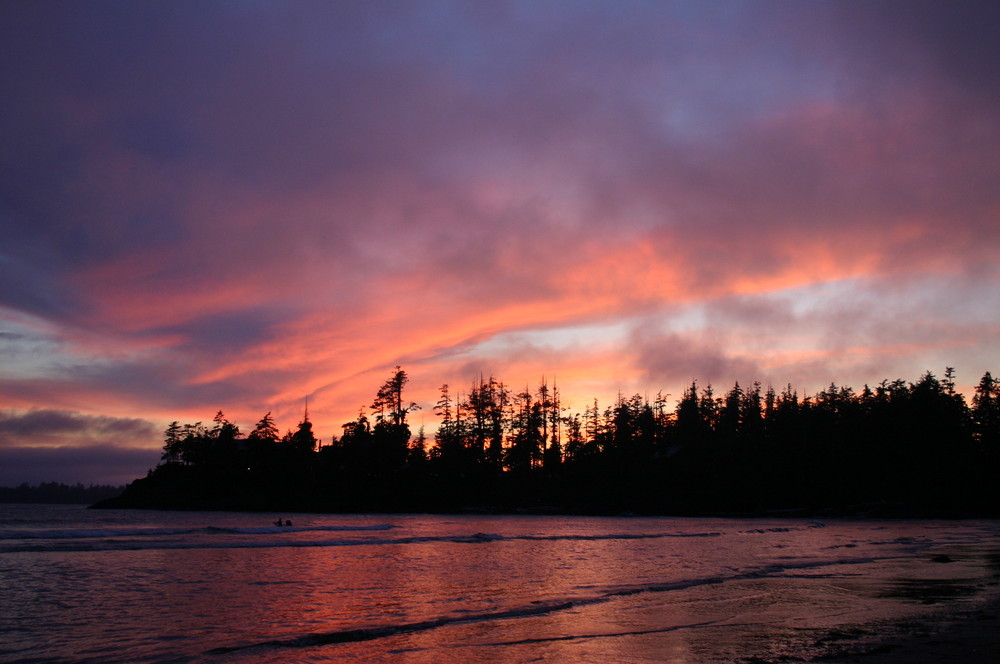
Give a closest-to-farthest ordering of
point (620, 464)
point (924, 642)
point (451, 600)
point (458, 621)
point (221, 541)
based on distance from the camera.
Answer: point (924, 642)
point (458, 621)
point (451, 600)
point (221, 541)
point (620, 464)

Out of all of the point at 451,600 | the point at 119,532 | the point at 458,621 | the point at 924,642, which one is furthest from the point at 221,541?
the point at 924,642

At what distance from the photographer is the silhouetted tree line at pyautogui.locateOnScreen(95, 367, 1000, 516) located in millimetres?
99188

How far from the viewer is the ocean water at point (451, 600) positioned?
483 inches

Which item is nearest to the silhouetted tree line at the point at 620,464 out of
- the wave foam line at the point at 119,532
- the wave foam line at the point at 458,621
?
the wave foam line at the point at 119,532

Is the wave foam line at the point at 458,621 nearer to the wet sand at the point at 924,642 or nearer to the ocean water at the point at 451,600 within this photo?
the ocean water at the point at 451,600

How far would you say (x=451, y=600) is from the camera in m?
17.9

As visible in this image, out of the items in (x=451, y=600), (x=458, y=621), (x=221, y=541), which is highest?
(x=458, y=621)

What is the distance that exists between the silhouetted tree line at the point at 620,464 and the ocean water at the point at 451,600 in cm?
6872

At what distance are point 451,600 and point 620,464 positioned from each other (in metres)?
99.4

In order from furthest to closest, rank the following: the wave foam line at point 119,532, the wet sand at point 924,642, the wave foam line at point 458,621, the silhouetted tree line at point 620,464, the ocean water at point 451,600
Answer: the silhouetted tree line at point 620,464 → the wave foam line at point 119,532 → the wave foam line at point 458,621 → the ocean water at point 451,600 → the wet sand at point 924,642

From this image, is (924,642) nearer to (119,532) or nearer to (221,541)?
(221,541)

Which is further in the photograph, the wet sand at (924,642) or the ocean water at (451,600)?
the ocean water at (451,600)

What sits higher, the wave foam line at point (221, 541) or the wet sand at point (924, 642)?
the wet sand at point (924, 642)

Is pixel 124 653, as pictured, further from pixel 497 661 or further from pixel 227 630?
pixel 497 661
